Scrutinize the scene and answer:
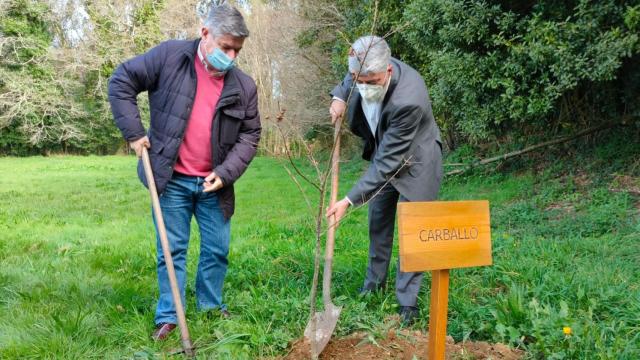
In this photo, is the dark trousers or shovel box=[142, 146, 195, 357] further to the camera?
the dark trousers

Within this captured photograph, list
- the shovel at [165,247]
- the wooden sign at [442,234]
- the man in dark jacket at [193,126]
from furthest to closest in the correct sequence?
the man in dark jacket at [193,126] < the shovel at [165,247] < the wooden sign at [442,234]

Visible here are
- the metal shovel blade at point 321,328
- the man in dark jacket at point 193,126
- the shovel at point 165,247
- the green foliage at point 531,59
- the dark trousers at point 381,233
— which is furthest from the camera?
the green foliage at point 531,59

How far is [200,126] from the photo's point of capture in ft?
11.0

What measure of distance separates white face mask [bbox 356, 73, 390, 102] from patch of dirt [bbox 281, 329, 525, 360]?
1491 millimetres

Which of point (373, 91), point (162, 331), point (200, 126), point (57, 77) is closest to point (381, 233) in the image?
point (373, 91)

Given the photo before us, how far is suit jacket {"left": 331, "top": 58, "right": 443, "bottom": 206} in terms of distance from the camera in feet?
11.3

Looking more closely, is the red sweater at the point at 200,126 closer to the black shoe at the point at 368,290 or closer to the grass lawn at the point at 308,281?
the grass lawn at the point at 308,281

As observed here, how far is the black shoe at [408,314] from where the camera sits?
140 inches

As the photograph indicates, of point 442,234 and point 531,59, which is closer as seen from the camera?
point 442,234

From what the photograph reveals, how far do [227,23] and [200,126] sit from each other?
0.65 metres

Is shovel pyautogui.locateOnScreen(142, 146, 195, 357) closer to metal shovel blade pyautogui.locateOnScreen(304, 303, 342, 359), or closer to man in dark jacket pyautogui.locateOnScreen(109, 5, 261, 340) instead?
man in dark jacket pyautogui.locateOnScreen(109, 5, 261, 340)

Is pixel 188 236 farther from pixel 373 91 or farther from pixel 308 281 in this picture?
pixel 373 91

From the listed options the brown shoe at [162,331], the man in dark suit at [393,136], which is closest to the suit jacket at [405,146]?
the man in dark suit at [393,136]

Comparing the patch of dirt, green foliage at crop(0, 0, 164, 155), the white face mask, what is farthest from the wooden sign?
green foliage at crop(0, 0, 164, 155)
